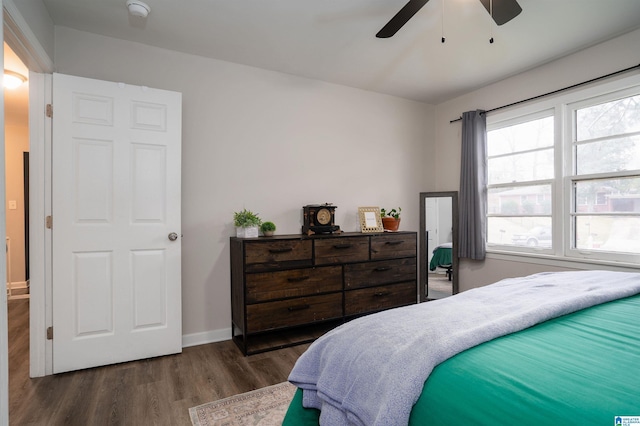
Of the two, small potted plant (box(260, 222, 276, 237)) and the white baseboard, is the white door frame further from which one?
small potted plant (box(260, 222, 276, 237))

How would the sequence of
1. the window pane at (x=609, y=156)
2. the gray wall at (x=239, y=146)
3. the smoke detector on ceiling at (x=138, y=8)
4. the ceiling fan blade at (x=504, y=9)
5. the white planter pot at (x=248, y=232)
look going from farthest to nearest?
the white planter pot at (x=248, y=232) → the gray wall at (x=239, y=146) → the window pane at (x=609, y=156) → the smoke detector on ceiling at (x=138, y=8) → the ceiling fan blade at (x=504, y=9)

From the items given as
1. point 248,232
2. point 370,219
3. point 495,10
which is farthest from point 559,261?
point 248,232

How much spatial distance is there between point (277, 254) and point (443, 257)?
7.40 feet

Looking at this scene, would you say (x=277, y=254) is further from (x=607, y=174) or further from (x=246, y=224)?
(x=607, y=174)

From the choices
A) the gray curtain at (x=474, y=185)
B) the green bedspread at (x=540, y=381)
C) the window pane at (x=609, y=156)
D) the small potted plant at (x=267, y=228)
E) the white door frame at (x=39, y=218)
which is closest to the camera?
the green bedspread at (x=540, y=381)

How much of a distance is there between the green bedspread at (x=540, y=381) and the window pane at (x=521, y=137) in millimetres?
2647

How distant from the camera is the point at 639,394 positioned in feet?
2.44

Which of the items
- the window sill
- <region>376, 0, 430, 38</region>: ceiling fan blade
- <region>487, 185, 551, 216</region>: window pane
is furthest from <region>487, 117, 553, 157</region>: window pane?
<region>376, 0, 430, 38</region>: ceiling fan blade

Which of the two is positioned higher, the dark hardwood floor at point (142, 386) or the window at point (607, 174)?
the window at point (607, 174)

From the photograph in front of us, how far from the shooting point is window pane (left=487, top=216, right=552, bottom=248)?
3.24m

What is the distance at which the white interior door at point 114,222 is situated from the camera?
237cm

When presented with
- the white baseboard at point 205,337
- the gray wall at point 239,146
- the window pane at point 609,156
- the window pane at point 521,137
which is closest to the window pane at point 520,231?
the window pane at point 609,156

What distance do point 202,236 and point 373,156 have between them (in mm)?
2112

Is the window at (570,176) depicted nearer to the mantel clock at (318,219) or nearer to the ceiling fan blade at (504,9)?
the ceiling fan blade at (504,9)
